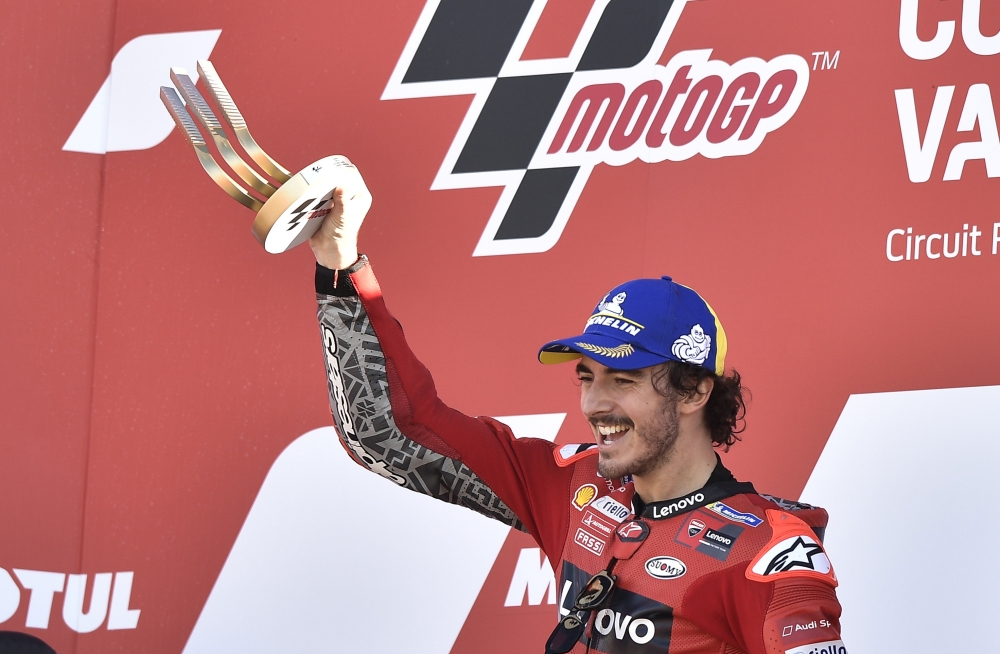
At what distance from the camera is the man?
1.37 metres

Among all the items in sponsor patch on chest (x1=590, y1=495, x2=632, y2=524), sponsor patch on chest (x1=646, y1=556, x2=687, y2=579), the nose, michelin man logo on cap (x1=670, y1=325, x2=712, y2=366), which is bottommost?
sponsor patch on chest (x1=646, y1=556, x2=687, y2=579)

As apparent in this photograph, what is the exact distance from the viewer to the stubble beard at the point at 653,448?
4.87 ft

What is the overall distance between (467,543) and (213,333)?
0.65m

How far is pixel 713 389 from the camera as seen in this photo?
5.23 feet

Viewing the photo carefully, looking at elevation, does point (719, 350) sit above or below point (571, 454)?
above

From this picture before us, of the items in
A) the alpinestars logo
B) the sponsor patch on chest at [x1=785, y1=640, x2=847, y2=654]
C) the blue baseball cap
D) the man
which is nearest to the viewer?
the sponsor patch on chest at [x1=785, y1=640, x2=847, y2=654]

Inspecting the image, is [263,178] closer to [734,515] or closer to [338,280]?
[338,280]

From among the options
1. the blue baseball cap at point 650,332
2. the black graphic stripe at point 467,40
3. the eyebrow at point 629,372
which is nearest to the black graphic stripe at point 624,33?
the black graphic stripe at point 467,40

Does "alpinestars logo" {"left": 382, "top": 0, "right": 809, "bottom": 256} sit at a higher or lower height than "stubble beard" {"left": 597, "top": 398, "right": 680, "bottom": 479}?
higher

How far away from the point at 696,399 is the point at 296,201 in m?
0.59

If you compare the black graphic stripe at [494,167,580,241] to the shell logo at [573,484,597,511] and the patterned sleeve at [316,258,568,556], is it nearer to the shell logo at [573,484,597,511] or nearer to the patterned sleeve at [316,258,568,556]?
the patterned sleeve at [316,258,568,556]

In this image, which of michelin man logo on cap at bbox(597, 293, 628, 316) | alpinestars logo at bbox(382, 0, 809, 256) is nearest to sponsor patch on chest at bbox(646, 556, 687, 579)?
michelin man logo on cap at bbox(597, 293, 628, 316)

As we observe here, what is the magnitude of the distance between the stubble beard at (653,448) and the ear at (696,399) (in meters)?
0.02

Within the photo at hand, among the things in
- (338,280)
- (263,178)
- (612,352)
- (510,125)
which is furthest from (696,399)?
(510,125)
